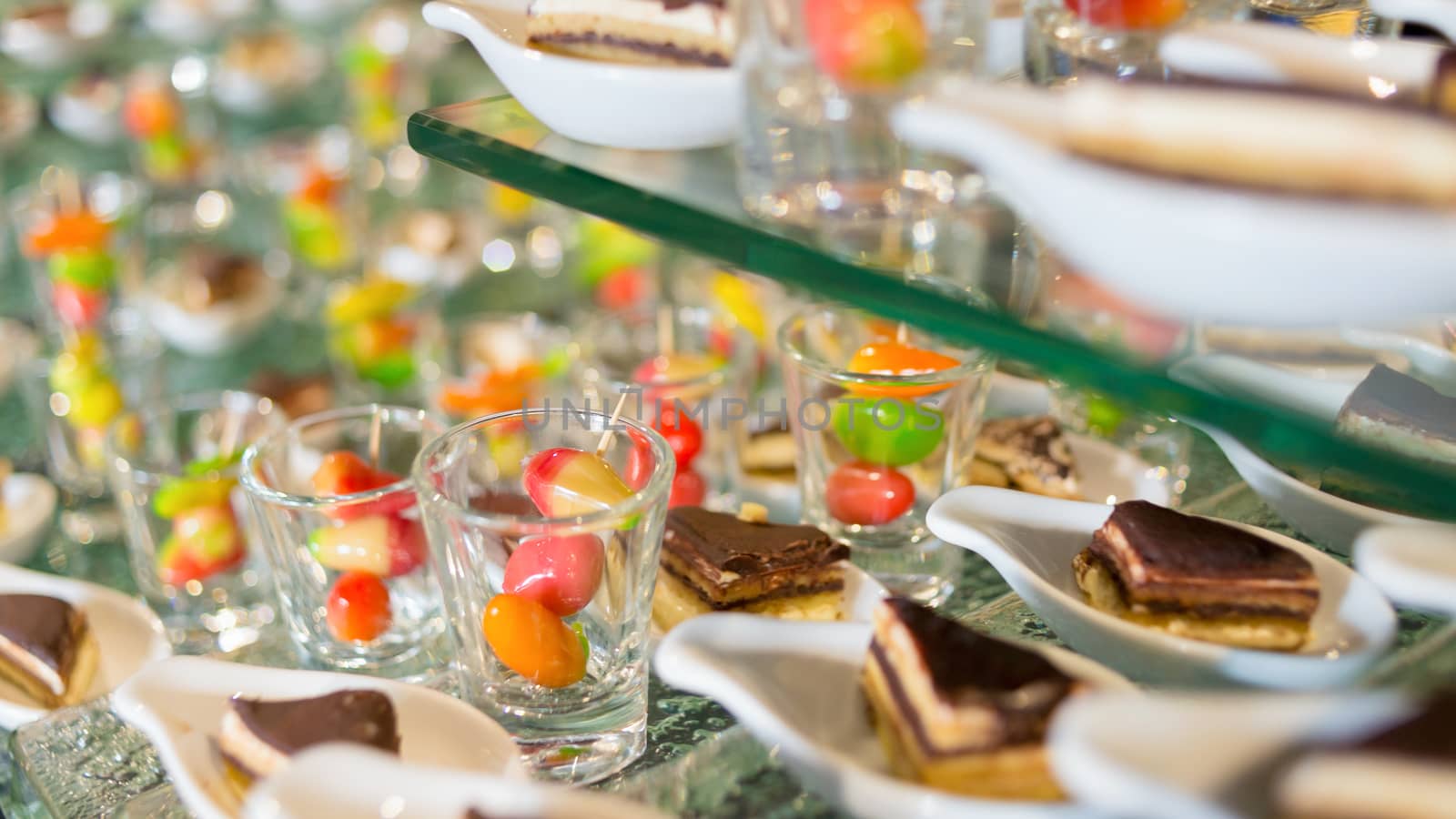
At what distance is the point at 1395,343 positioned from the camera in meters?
0.92

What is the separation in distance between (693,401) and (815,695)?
1.84 ft

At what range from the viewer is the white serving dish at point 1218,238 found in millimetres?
522

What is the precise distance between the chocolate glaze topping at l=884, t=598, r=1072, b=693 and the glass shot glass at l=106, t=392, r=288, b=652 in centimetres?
90

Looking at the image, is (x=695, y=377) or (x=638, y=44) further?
(x=695, y=377)

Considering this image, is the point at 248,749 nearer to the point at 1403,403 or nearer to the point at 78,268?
the point at 1403,403

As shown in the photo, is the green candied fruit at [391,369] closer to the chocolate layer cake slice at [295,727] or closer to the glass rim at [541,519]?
the glass rim at [541,519]

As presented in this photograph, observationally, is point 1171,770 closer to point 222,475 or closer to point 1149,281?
point 1149,281

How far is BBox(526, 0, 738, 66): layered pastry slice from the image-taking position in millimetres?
887

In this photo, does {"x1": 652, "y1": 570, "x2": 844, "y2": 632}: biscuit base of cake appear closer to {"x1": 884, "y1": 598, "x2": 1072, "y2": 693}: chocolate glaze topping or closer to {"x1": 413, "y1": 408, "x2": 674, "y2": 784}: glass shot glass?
{"x1": 413, "y1": 408, "x2": 674, "y2": 784}: glass shot glass

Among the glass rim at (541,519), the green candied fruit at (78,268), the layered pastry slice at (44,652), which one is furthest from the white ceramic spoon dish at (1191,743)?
the green candied fruit at (78,268)

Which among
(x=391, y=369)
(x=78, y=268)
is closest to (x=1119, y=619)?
(x=391, y=369)

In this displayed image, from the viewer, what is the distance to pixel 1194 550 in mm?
837

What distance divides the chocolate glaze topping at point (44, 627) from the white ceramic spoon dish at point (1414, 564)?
1060 millimetres

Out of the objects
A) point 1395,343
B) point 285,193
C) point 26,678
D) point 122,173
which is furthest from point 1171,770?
point 122,173
